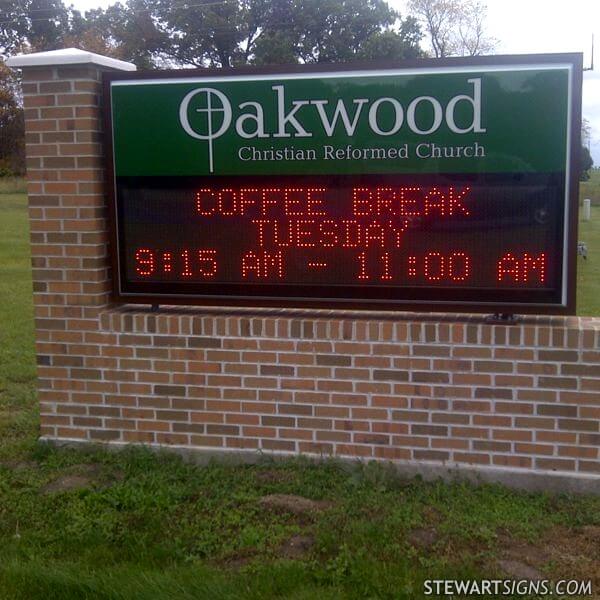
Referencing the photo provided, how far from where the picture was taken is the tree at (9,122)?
38.2 m

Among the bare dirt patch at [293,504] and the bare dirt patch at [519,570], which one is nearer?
the bare dirt patch at [519,570]

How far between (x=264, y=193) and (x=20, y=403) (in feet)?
10.00

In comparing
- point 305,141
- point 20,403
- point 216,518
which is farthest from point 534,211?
point 20,403

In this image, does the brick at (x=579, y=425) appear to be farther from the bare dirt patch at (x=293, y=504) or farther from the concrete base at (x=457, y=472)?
the bare dirt patch at (x=293, y=504)

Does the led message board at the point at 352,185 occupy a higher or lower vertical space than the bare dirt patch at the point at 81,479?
higher

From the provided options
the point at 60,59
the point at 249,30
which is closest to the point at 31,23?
the point at 249,30

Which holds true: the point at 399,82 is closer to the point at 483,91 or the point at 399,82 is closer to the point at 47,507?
the point at 483,91

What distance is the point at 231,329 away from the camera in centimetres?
517

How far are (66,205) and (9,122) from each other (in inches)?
1441

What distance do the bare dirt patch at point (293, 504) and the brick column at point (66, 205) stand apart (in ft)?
5.07

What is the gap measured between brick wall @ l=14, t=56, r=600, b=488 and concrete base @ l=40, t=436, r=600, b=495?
37 mm

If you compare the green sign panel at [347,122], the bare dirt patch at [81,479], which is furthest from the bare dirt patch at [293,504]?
the green sign panel at [347,122]

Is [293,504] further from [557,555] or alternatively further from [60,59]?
[60,59]

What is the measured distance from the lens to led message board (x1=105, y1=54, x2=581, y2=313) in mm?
4668
